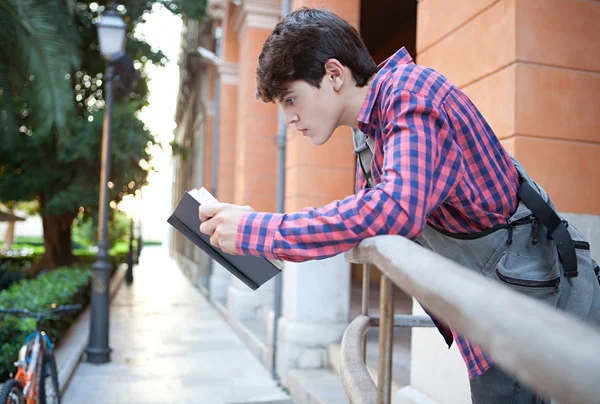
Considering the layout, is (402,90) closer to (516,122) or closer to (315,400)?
(516,122)

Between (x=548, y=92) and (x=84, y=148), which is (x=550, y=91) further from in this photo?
(x=84, y=148)

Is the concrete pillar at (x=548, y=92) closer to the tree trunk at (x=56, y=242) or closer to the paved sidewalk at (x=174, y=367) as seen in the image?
the paved sidewalk at (x=174, y=367)

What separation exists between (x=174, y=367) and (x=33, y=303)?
6.02 ft

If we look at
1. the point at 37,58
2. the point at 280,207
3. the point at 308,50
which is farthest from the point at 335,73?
the point at 37,58

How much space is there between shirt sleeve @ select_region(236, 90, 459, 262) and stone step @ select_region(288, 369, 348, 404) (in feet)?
12.6

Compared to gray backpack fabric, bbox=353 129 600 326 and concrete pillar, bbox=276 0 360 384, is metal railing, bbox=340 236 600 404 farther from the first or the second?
concrete pillar, bbox=276 0 360 384

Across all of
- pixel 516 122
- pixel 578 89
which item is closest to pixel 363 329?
pixel 516 122

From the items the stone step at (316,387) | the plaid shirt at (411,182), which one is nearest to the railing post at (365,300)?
the plaid shirt at (411,182)

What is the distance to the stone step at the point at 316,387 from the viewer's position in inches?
197

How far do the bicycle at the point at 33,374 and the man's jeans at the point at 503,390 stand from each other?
317cm

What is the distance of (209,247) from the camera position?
149 centimetres

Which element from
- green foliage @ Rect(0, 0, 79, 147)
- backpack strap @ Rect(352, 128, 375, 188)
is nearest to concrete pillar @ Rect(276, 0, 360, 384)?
green foliage @ Rect(0, 0, 79, 147)

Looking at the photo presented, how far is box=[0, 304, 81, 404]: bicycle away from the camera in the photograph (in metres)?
3.76

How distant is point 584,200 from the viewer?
9.92 feet
